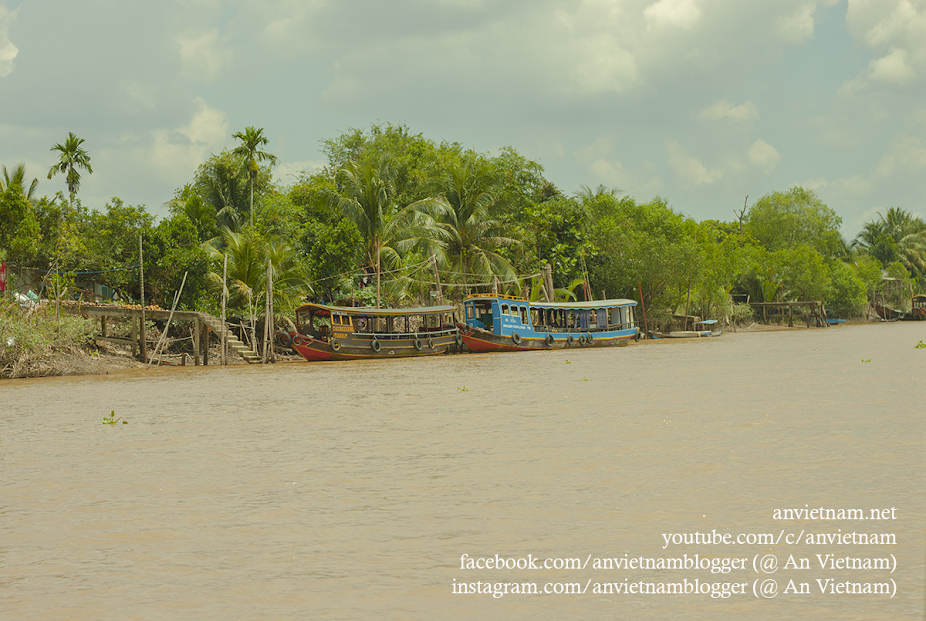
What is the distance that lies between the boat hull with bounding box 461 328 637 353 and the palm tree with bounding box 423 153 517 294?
574 centimetres

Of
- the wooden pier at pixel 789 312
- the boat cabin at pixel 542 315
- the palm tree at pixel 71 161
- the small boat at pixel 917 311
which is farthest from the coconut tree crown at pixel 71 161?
the small boat at pixel 917 311

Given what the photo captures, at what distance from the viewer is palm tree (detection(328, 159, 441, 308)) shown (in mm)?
37125

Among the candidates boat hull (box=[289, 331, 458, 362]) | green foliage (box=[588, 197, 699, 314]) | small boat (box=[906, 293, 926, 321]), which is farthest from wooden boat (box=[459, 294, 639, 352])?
small boat (box=[906, 293, 926, 321])

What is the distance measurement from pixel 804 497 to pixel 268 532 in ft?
13.2

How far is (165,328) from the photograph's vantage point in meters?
27.0

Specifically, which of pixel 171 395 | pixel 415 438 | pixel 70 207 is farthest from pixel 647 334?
pixel 415 438

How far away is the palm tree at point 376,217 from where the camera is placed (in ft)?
122

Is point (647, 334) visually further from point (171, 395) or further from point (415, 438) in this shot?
point (415, 438)

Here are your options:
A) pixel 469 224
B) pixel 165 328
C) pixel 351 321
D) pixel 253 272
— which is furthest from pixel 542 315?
pixel 165 328

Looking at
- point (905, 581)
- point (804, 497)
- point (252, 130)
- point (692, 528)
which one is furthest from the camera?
point (252, 130)

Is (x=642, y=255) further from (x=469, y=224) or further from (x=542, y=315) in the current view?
(x=542, y=315)

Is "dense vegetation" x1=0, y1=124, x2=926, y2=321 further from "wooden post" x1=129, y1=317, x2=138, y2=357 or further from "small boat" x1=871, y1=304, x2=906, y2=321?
"small boat" x1=871, y1=304, x2=906, y2=321

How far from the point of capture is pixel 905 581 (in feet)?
13.6

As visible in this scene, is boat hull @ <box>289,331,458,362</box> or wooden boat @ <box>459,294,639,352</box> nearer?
boat hull @ <box>289,331,458,362</box>
